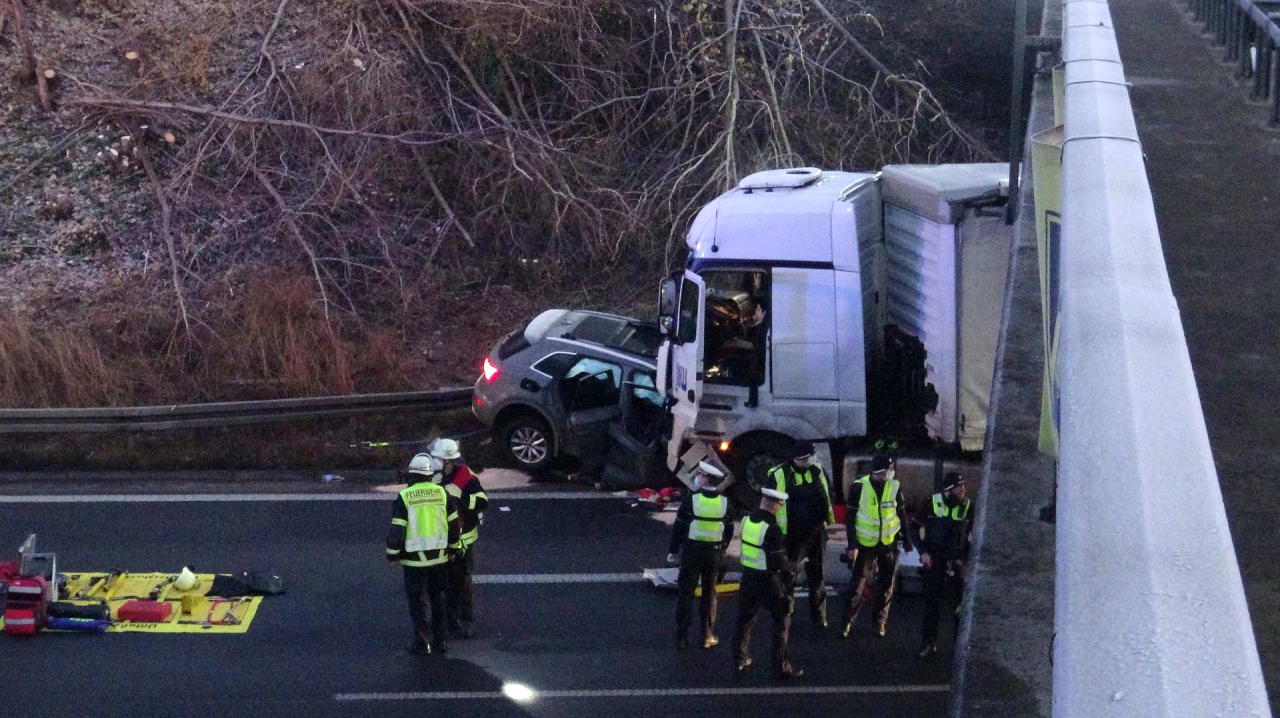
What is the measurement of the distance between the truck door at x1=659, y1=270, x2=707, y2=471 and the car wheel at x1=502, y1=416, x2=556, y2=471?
6.54 ft

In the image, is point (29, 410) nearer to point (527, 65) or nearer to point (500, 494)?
point (500, 494)

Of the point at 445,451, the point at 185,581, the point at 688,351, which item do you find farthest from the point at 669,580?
the point at 185,581

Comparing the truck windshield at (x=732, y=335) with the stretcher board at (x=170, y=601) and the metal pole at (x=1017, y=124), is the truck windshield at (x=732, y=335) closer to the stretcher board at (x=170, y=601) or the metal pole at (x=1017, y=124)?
the metal pole at (x=1017, y=124)

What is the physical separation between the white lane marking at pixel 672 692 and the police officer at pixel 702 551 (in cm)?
68

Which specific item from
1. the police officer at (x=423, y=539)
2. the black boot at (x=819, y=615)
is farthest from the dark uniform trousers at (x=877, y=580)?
the police officer at (x=423, y=539)

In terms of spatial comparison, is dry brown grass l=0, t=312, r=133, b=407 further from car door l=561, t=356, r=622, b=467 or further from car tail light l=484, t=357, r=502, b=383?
car door l=561, t=356, r=622, b=467

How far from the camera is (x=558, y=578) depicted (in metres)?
10.3

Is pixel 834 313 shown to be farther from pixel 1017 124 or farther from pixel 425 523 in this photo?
pixel 425 523

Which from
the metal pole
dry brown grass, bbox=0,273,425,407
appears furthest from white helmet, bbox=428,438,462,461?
dry brown grass, bbox=0,273,425,407

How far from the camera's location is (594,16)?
18.5m

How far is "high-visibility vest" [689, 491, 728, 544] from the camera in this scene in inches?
349

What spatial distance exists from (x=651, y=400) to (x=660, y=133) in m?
6.63

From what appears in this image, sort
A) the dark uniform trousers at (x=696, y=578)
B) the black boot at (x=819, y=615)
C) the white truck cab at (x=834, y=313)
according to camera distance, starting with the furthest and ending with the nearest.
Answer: the white truck cab at (x=834, y=313) < the black boot at (x=819, y=615) < the dark uniform trousers at (x=696, y=578)

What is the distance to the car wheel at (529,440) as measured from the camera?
41.8 ft
